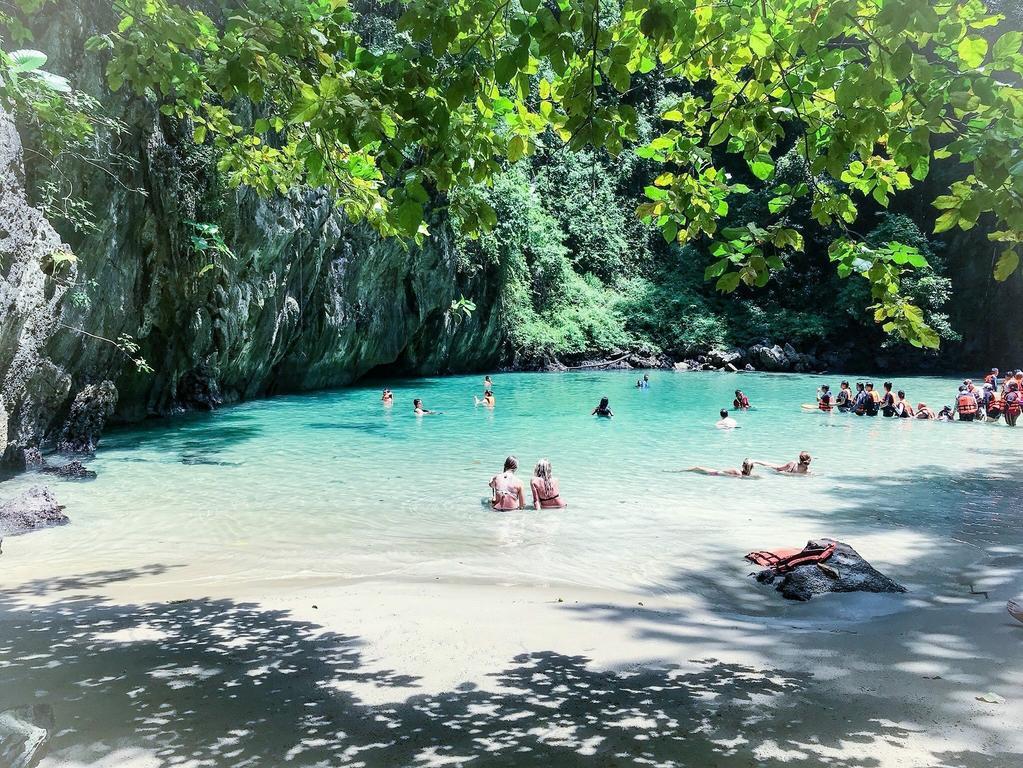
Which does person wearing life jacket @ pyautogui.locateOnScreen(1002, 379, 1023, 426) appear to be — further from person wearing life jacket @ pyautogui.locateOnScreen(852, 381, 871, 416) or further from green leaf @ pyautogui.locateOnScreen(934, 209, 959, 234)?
green leaf @ pyautogui.locateOnScreen(934, 209, 959, 234)

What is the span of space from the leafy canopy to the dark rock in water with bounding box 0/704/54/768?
2.84 m

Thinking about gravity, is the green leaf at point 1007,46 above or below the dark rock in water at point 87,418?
above

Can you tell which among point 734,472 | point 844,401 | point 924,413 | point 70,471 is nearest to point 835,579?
point 734,472

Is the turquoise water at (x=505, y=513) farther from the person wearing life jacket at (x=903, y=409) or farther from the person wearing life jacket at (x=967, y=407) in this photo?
the person wearing life jacket at (x=903, y=409)

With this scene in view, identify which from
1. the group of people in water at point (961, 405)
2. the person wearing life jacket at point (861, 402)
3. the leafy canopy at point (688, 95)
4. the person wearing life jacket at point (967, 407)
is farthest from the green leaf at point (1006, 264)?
the person wearing life jacket at point (861, 402)

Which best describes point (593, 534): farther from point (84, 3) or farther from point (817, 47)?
point (84, 3)

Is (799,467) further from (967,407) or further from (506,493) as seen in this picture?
(967,407)

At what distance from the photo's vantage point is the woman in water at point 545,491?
998 centimetres

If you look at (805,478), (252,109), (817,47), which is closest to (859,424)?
(805,478)

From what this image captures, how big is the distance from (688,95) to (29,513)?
8880 mm

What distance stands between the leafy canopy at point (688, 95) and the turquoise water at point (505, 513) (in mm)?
4541

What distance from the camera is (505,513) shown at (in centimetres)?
972

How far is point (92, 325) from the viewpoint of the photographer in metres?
13.3

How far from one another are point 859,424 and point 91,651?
65.6ft
